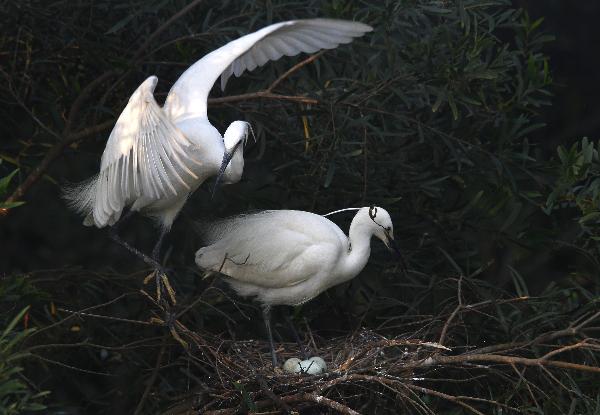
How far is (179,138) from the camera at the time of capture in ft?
14.6

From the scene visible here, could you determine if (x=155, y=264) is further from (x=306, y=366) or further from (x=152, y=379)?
(x=306, y=366)

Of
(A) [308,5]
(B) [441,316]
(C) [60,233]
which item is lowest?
(C) [60,233]

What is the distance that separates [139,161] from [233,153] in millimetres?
327

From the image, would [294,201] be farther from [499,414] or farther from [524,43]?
[499,414]

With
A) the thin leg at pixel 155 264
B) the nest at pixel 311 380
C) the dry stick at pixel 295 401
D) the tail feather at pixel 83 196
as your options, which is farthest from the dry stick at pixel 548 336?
the tail feather at pixel 83 196

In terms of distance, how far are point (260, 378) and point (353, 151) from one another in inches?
37.0

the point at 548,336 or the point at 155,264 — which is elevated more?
the point at 155,264

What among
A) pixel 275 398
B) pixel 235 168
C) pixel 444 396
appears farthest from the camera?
pixel 235 168

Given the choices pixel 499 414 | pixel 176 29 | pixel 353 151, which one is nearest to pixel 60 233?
pixel 176 29

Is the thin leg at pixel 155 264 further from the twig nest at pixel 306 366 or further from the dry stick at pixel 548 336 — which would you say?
the dry stick at pixel 548 336

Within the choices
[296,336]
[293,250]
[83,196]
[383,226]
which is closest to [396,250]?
[383,226]

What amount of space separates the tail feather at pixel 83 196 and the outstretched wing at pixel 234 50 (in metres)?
0.40

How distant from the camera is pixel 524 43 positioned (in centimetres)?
522

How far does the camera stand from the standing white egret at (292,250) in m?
4.84
